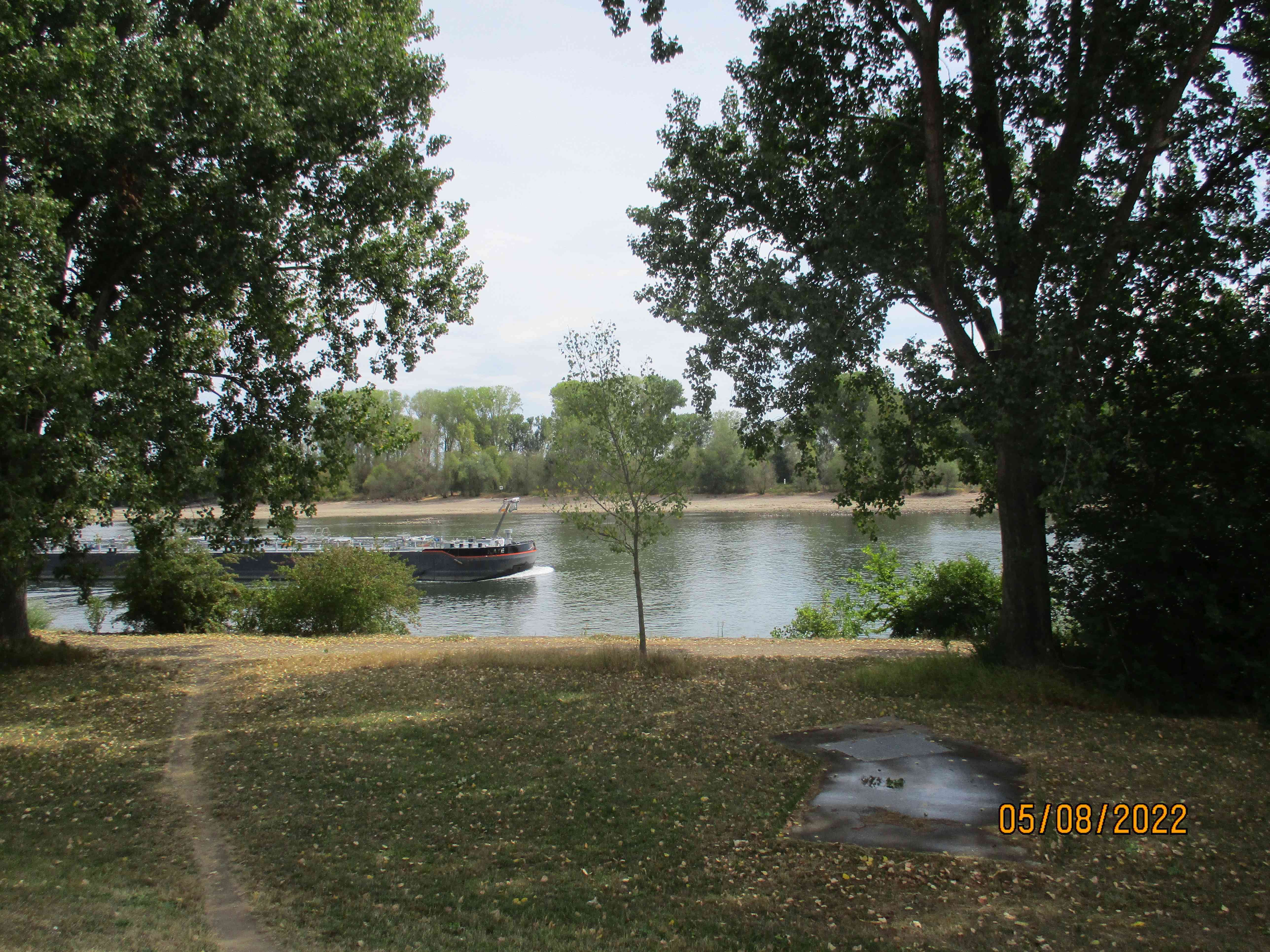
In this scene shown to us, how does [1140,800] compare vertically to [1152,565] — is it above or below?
below

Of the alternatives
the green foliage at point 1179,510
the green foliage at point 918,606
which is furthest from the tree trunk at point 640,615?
the green foliage at point 918,606

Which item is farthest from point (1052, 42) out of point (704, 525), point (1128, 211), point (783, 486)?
point (783, 486)

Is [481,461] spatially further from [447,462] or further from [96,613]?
[96,613]

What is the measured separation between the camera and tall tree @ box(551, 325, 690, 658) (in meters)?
13.5

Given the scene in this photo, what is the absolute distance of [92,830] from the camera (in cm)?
667

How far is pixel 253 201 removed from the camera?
43.1 ft

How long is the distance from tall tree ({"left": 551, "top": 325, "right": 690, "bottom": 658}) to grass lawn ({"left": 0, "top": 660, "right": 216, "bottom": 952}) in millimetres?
6494

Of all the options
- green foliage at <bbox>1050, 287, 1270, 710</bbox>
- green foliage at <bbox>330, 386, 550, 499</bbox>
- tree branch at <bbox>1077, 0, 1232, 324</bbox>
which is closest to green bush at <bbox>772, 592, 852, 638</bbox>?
green foliage at <bbox>1050, 287, 1270, 710</bbox>

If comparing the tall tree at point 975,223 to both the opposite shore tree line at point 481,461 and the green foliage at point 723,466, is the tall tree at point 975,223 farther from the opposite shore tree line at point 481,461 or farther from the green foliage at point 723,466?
the green foliage at point 723,466

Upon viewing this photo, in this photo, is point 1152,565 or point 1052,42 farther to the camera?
point 1052,42

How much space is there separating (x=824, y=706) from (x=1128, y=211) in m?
6.87

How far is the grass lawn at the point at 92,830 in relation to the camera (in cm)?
487

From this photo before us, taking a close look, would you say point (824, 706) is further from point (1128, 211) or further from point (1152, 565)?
point (1128, 211)

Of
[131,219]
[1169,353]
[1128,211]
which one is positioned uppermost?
[131,219]
